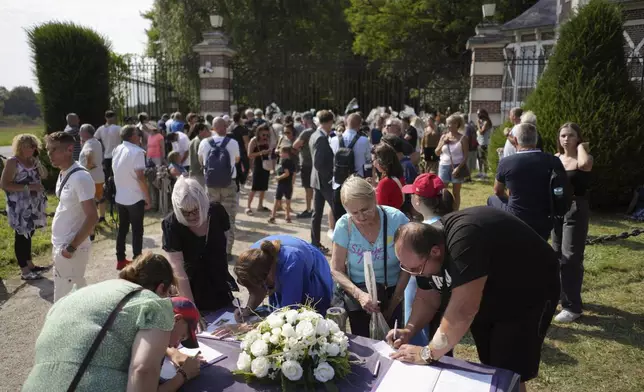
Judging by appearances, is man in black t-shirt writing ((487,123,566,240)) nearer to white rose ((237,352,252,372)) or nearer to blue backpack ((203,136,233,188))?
white rose ((237,352,252,372))

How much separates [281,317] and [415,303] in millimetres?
886

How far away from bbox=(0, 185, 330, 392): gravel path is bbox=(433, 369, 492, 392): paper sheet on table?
3.30 meters

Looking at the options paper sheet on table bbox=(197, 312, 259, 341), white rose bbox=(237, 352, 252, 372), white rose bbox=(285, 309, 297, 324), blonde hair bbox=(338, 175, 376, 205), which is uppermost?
blonde hair bbox=(338, 175, 376, 205)

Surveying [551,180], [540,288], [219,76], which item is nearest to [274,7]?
[219,76]

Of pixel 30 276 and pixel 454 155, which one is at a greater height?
pixel 454 155

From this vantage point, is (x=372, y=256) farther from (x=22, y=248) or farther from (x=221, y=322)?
(x=22, y=248)

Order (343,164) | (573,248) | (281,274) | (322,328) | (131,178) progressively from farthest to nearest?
1. (343,164)
2. (131,178)
3. (573,248)
4. (281,274)
5. (322,328)

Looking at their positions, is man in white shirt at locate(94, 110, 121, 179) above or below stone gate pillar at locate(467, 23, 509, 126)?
below

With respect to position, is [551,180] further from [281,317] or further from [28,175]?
[28,175]

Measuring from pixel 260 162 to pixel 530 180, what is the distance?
585 centimetres

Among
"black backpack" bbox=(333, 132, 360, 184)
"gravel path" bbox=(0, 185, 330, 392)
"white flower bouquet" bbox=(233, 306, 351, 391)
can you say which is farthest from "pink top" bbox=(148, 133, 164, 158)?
"white flower bouquet" bbox=(233, 306, 351, 391)

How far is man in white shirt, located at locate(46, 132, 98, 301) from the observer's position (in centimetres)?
407

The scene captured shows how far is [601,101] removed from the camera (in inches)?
354

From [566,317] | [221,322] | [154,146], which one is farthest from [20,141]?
[566,317]
